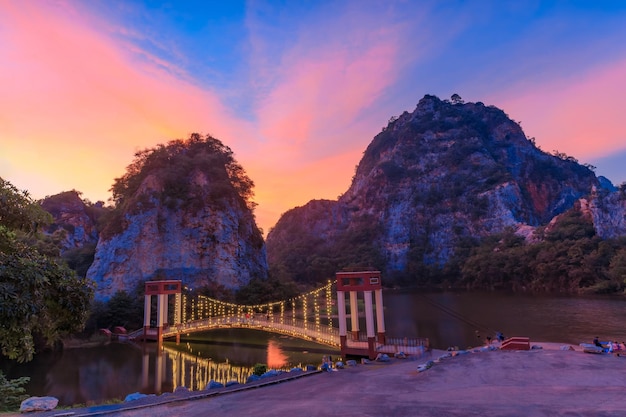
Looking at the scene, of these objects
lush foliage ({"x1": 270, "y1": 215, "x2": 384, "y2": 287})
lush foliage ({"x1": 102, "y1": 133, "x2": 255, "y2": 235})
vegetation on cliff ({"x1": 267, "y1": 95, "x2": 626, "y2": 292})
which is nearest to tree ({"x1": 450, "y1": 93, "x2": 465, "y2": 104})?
vegetation on cliff ({"x1": 267, "y1": 95, "x2": 626, "y2": 292})

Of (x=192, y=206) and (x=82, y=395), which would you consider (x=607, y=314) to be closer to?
(x=82, y=395)

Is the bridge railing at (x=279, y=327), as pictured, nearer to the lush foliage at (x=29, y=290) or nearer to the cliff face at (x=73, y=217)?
the lush foliage at (x=29, y=290)

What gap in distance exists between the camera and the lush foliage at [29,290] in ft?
18.7

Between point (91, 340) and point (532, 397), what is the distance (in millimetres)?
30422

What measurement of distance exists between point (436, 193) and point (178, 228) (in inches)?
2893

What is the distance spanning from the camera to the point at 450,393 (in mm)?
8828

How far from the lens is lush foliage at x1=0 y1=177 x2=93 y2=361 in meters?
5.71

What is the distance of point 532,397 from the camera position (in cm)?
813

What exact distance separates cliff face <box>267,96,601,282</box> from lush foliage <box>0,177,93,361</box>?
79979 mm

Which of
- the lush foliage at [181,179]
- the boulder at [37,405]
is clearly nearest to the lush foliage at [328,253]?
the lush foliage at [181,179]

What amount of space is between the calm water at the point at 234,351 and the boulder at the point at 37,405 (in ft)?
20.3

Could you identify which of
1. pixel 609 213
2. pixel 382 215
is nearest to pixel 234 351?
pixel 609 213

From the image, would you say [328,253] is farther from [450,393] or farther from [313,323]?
[450,393]

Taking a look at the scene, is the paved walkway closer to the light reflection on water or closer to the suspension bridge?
the suspension bridge
